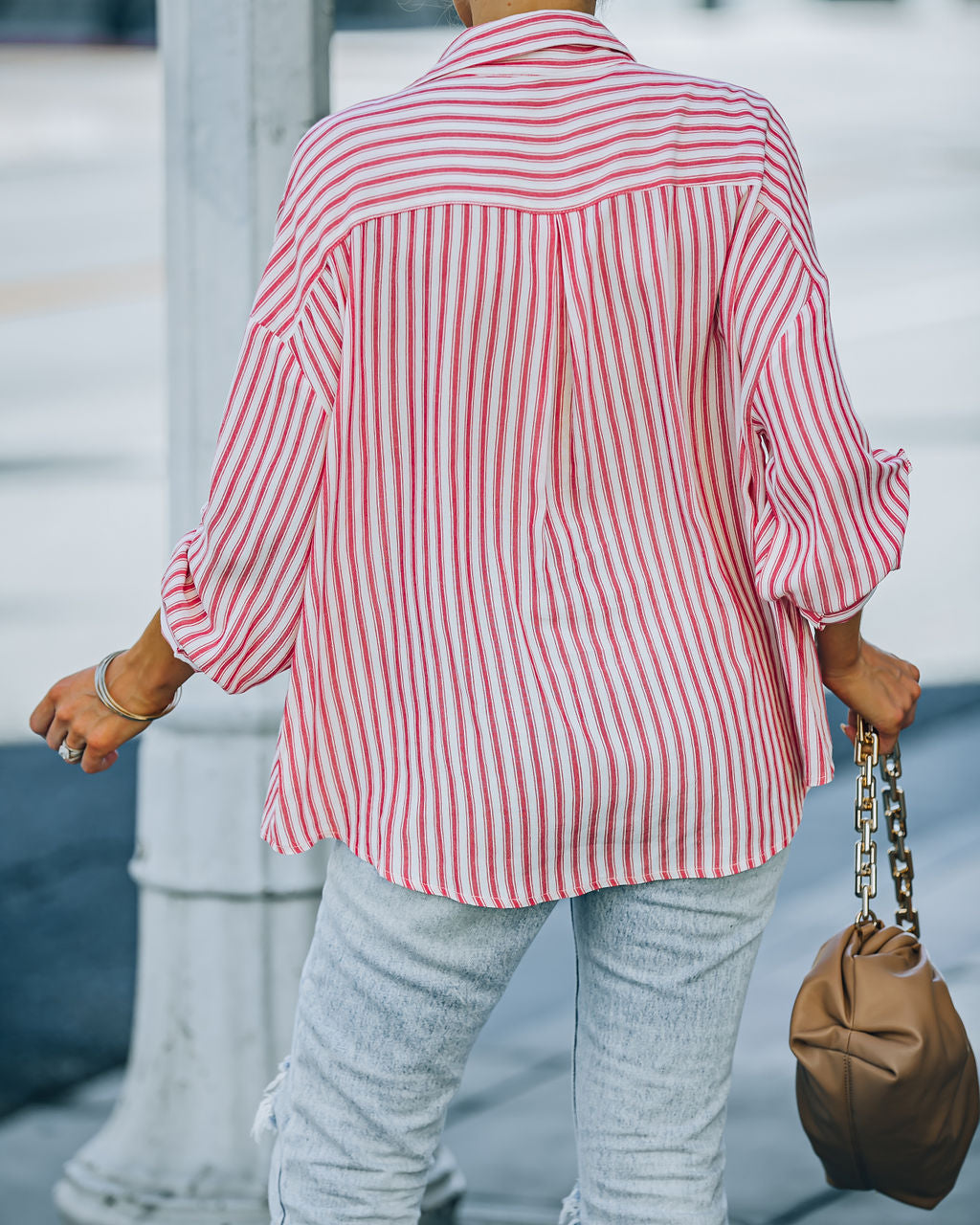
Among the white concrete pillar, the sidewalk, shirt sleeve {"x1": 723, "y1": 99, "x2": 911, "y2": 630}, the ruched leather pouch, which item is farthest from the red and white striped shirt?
the sidewalk

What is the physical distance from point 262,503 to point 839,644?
0.51 m

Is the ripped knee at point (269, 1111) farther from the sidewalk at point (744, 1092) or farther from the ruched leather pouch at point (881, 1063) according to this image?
the sidewalk at point (744, 1092)

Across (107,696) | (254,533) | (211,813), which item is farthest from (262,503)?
(211,813)

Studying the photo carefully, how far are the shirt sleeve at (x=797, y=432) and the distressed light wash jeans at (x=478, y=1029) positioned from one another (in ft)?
0.88

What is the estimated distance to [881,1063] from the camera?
1.57 meters

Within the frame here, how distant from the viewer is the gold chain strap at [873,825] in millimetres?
1617

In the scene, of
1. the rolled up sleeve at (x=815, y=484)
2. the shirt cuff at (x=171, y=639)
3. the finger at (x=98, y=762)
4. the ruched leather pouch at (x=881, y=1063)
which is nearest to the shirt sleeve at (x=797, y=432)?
the rolled up sleeve at (x=815, y=484)

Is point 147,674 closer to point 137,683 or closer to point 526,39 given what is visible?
point 137,683

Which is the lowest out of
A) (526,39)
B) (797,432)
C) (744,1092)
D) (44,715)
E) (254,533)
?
(744,1092)

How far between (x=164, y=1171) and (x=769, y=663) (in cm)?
132

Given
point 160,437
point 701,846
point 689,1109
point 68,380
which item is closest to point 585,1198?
point 689,1109

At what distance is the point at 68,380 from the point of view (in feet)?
35.4

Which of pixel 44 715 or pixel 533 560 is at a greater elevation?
pixel 533 560

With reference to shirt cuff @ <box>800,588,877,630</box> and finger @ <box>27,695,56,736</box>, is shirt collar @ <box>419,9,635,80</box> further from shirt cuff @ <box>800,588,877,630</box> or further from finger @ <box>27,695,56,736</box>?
finger @ <box>27,695,56,736</box>
